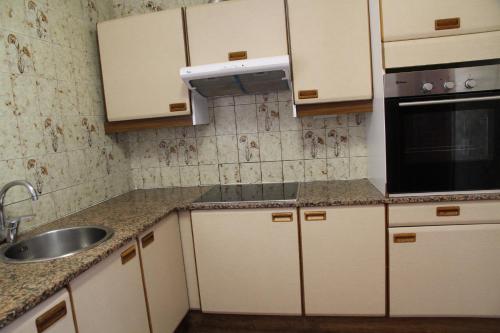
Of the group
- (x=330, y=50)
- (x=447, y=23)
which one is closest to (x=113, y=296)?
(x=330, y=50)

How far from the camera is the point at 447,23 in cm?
158

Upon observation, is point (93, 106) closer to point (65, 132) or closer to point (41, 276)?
point (65, 132)

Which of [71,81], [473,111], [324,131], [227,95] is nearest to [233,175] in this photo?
[227,95]

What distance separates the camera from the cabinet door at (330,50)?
179 centimetres

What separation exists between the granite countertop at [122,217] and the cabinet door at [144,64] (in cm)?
57

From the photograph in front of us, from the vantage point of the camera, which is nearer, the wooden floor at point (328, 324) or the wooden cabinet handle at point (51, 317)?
the wooden cabinet handle at point (51, 317)

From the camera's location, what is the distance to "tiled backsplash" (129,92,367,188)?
7.22 feet

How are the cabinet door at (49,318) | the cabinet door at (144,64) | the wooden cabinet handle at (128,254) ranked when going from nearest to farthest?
the cabinet door at (49,318)
the wooden cabinet handle at (128,254)
the cabinet door at (144,64)

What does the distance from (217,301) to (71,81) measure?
1.57m

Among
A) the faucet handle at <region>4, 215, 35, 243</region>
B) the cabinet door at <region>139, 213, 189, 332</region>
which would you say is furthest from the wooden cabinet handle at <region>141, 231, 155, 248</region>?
the faucet handle at <region>4, 215, 35, 243</region>

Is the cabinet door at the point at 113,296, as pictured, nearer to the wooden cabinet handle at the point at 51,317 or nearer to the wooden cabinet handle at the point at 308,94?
the wooden cabinet handle at the point at 51,317

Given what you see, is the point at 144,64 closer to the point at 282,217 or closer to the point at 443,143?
the point at 282,217

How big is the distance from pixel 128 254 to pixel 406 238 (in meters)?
1.38

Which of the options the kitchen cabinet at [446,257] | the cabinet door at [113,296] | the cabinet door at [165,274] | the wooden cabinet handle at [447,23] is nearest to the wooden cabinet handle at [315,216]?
the kitchen cabinet at [446,257]
